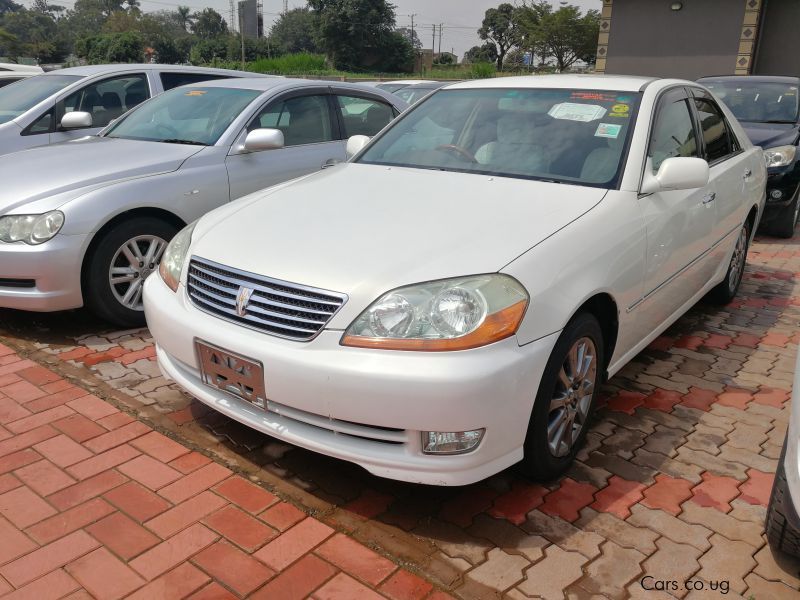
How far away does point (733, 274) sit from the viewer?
517 cm

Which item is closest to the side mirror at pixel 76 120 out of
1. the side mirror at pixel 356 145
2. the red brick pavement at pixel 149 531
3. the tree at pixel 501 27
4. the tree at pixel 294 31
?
the side mirror at pixel 356 145

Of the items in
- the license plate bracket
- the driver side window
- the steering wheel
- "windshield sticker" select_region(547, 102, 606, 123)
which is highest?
"windshield sticker" select_region(547, 102, 606, 123)

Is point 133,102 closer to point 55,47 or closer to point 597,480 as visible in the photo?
point 597,480

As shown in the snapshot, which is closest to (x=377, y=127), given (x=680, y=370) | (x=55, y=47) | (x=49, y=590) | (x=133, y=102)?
(x=133, y=102)

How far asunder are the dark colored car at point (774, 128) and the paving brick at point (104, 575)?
7196 mm

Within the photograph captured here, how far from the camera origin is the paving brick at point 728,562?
93.0 inches

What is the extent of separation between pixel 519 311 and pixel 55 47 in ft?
284

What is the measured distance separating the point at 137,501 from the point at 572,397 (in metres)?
1.78

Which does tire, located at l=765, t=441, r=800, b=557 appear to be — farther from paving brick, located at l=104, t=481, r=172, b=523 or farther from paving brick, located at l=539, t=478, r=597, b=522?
paving brick, located at l=104, t=481, r=172, b=523

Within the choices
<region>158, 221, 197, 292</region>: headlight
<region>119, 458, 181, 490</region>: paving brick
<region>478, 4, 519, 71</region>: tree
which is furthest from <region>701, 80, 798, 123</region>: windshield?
<region>478, 4, 519, 71</region>: tree

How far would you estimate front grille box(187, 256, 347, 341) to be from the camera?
8.02 ft

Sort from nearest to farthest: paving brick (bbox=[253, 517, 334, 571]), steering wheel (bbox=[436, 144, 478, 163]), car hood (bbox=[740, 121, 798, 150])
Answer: paving brick (bbox=[253, 517, 334, 571]), steering wheel (bbox=[436, 144, 478, 163]), car hood (bbox=[740, 121, 798, 150])

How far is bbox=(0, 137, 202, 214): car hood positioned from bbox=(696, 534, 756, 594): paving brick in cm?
376

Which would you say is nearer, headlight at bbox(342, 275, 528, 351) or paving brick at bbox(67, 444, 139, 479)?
headlight at bbox(342, 275, 528, 351)
